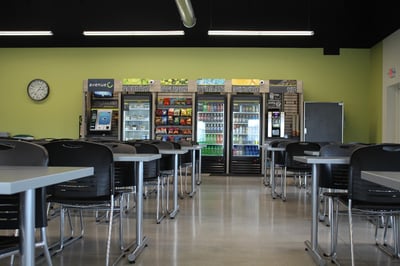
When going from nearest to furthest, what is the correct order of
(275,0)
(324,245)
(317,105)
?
(324,245)
(275,0)
(317,105)

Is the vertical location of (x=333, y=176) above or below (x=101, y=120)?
below

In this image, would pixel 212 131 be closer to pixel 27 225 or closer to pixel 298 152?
pixel 298 152

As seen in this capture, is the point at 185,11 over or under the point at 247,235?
over

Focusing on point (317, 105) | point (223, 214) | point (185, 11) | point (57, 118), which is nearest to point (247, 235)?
point (223, 214)

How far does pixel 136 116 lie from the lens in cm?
1039

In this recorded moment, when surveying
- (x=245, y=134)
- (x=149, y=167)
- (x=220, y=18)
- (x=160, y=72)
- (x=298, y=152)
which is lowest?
(x=149, y=167)

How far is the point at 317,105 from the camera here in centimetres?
1001

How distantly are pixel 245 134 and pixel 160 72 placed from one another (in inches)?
111

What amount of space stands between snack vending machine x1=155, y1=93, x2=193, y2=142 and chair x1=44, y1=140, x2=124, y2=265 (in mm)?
7351

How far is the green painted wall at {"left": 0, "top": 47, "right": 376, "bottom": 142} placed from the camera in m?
10.7

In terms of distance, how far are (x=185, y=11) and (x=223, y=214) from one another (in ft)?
13.9

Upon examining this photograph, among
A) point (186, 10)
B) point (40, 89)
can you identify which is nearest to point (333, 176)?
point (186, 10)

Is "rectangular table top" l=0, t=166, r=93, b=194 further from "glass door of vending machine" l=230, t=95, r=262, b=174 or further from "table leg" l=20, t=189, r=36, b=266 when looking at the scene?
"glass door of vending machine" l=230, t=95, r=262, b=174

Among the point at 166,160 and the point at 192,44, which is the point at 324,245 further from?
the point at 192,44
